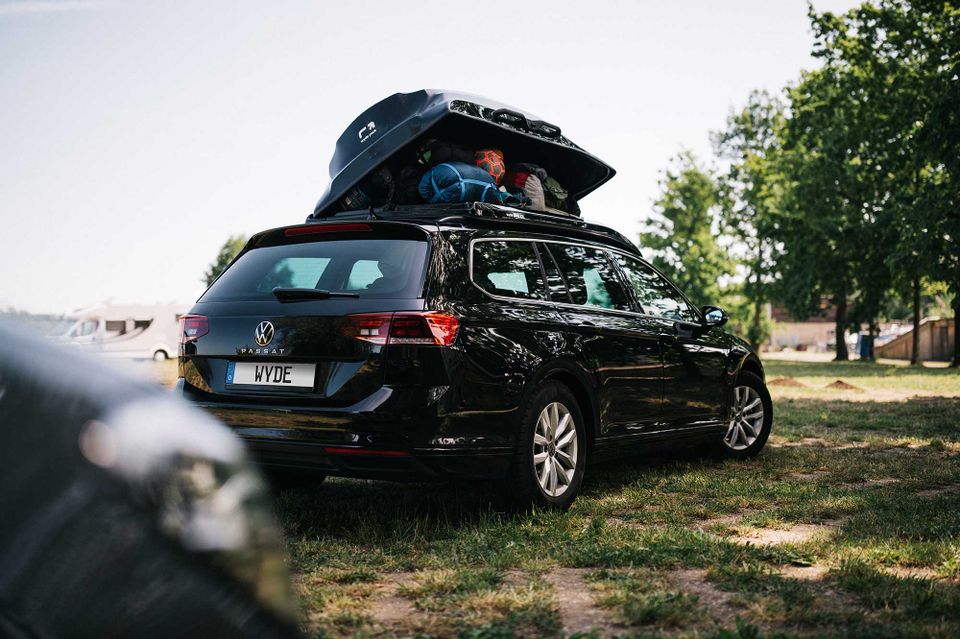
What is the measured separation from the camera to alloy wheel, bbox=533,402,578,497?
5.22m

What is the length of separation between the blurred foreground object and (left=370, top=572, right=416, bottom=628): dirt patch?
2.08 m

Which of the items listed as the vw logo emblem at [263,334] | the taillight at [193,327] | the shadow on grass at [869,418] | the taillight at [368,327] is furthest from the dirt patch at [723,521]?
the shadow on grass at [869,418]

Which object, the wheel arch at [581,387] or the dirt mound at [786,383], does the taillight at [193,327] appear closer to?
the wheel arch at [581,387]

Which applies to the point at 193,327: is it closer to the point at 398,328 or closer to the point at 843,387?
the point at 398,328

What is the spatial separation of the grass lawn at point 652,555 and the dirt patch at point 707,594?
0.01 m

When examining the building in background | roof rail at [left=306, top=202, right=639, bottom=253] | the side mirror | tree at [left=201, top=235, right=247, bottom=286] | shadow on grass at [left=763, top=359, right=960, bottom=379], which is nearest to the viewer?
roof rail at [left=306, top=202, right=639, bottom=253]

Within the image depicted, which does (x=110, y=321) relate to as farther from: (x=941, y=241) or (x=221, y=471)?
(x=221, y=471)

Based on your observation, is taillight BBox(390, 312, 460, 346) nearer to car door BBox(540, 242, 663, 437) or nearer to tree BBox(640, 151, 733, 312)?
car door BBox(540, 242, 663, 437)

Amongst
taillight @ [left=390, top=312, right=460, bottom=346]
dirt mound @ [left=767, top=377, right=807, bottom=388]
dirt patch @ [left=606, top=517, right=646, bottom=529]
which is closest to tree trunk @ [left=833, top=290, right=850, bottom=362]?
dirt mound @ [left=767, top=377, right=807, bottom=388]

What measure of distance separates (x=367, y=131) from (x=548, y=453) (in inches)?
111

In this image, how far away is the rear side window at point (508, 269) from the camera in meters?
5.16

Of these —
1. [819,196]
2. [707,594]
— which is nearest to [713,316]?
[707,594]

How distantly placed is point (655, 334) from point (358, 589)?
10.9 feet

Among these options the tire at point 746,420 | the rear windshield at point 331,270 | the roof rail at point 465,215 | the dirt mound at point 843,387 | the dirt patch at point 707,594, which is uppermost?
the roof rail at point 465,215
